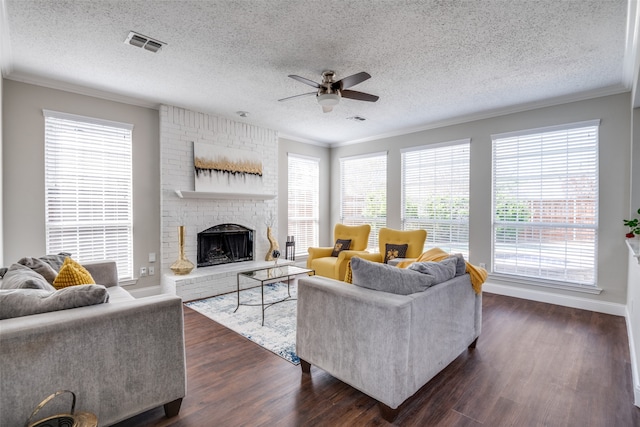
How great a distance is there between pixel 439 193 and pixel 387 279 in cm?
374

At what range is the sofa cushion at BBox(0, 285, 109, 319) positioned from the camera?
5.23ft

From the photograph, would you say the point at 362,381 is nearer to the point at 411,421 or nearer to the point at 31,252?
the point at 411,421

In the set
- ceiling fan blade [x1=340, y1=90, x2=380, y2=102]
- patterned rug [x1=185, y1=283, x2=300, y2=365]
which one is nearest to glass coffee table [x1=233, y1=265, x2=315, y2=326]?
patterned rug [x1=185, y1=283, x2=300, y2=365]

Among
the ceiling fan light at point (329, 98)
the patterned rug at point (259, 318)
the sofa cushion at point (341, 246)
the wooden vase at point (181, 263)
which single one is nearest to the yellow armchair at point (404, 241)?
the sofa cushion at point (341, 246)

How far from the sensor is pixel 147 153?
4.44 meters

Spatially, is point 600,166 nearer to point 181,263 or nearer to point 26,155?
point 181,263

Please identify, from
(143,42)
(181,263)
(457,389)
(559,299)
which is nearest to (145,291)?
(181,263)

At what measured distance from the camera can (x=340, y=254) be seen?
4715 millimetres

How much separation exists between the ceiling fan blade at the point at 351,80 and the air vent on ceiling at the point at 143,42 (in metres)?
1.60

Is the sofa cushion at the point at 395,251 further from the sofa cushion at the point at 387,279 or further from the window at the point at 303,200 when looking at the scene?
the sofa cushion at the point at 387,279

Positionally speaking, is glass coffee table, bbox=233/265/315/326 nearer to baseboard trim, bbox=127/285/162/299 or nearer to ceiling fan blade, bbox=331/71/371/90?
baseboard trim, bbox=127/285/162/299

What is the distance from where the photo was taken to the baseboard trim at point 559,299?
3.82 metres

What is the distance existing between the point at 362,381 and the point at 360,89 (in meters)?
3.19

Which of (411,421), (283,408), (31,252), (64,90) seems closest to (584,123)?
(411,421)
